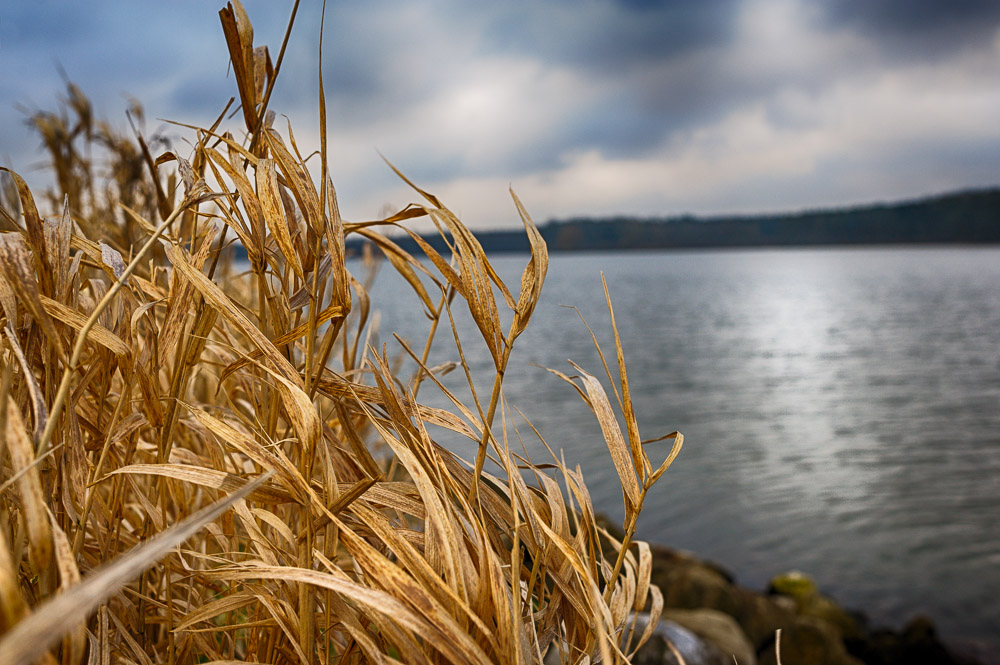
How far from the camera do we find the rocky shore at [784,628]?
688cm

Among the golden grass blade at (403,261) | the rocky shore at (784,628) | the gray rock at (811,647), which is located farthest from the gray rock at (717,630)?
the golden grass blade at (403,261)

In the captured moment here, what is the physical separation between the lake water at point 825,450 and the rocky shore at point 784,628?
991mm

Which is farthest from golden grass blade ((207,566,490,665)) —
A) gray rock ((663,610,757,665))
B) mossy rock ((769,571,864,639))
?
mossy rock ((769,571,864,639))

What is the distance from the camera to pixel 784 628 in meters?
7.77

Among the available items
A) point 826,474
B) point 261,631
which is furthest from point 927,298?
point 261,631

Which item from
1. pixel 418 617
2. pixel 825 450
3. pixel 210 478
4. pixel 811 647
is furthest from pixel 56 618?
pixel 825 450

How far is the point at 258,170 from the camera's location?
2.45ft

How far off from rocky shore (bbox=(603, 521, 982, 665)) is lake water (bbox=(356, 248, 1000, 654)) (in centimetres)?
99

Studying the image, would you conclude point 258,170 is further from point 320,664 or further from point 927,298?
point 927,298

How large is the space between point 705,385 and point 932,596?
44.5 ft

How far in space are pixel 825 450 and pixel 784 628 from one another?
928 centimetres

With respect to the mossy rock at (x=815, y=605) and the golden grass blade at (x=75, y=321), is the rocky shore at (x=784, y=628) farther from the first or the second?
the golden grass blade at (x=75, y=321)

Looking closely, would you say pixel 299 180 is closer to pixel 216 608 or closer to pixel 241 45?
pixel 241 45

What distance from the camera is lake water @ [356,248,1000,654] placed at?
1062 centimetres
